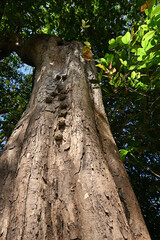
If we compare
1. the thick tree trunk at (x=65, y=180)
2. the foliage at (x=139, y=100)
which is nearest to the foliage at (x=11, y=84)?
the foliage at (x=139, y=100)

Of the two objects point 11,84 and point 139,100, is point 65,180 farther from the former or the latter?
point 11,84

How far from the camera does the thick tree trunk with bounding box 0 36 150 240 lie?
0.84 meters

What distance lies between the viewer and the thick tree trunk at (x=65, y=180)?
2.76ft

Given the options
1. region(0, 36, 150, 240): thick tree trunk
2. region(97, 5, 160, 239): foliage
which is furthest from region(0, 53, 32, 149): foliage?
region(0, 36, 150, 240): thick tree trunk

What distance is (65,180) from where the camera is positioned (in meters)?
1.08

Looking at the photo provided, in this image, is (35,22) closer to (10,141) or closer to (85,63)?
(85,63)

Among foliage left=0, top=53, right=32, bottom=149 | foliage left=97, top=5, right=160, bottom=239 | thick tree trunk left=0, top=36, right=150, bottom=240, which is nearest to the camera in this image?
thick tree trunk left=0, top=36, right=150, bottom=240

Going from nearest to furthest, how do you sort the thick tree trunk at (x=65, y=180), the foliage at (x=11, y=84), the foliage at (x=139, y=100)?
the thick tree trunk at (x=65, y=180)
the foliage at (x=139, y=100)
the foliage at (x=11, y=84)

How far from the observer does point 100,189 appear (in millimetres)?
956

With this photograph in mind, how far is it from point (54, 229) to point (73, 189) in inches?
8.2

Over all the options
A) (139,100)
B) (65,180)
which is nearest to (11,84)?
(139,100)

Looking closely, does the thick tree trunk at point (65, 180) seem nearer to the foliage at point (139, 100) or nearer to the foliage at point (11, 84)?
the foliage at point (139, 100)

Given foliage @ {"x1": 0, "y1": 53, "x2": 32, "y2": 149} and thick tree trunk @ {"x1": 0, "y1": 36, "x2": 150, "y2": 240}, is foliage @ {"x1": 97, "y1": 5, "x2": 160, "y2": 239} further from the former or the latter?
foliage @ {"x1": 0, "y1": 53, "x2": 32, "y2": 149}

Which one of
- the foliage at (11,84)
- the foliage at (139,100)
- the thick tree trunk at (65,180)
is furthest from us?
the foliage at (11,84)
